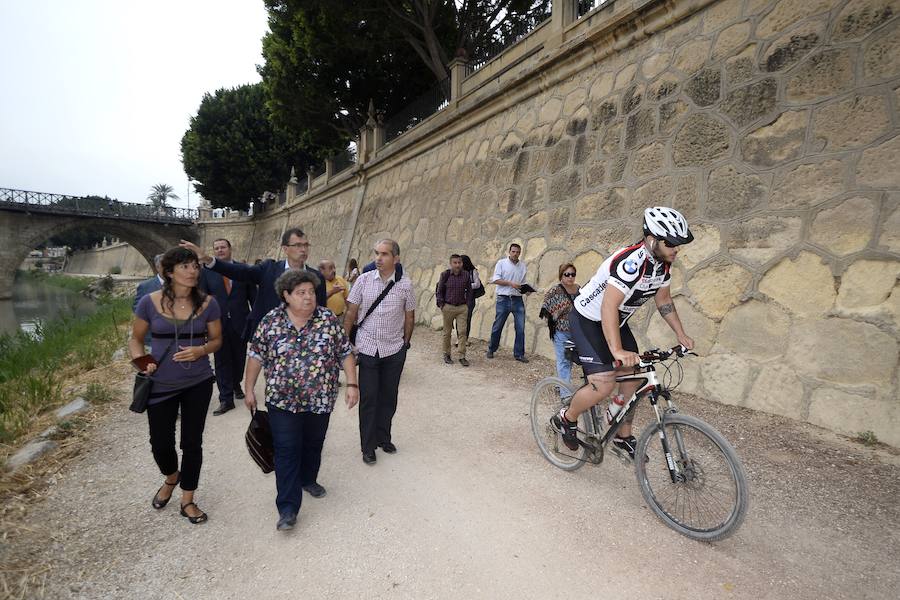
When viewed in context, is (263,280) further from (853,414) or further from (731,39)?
(731,39)

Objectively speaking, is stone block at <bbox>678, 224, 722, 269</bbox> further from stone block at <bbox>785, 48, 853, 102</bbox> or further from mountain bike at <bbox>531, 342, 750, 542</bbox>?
mountain bike at <bbox>531, 342, 750, 542</bbox>

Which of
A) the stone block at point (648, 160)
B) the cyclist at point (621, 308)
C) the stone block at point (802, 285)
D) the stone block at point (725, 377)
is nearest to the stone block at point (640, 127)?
the stone block at point (648, 160)

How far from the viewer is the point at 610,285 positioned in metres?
2.93

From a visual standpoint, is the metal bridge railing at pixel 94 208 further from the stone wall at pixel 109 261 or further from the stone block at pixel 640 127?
the stone block at pixel 640 127

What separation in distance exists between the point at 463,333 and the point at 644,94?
506cm

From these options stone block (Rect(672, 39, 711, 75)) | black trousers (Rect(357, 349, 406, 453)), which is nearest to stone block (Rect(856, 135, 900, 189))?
stone block (Rect(672, 39, 711, 75))

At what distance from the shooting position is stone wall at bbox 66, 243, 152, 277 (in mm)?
55000

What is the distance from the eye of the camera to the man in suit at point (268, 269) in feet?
13.2

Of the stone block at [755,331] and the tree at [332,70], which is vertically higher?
the tree at [332,70]

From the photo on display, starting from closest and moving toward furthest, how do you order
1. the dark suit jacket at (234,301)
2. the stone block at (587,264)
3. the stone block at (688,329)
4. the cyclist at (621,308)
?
the cyclist at (621,308), the dark suit jacket at (234,301), the stone block at (688,329), the stone block at (587,264)

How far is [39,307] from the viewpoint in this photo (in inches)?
1238

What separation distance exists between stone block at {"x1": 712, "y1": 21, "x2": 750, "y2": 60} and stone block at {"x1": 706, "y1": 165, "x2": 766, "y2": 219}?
178 centimetres

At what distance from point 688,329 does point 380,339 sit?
4.38m

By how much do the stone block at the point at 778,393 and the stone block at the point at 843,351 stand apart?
0.16m
